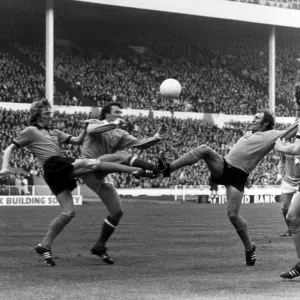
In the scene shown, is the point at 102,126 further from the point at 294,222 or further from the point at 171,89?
the point at 171,89

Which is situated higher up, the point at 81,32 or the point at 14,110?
the point at 81,32

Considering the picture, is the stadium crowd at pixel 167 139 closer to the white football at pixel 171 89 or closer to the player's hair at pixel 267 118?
the white football at pixel 171 89

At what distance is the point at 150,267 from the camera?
39.4 feet

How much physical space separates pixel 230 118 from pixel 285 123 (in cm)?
465

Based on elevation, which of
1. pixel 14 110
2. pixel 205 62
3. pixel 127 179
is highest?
pixel 205 62

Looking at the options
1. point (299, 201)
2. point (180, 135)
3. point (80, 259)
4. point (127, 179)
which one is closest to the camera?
point (299, 201)

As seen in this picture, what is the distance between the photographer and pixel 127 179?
4556cm

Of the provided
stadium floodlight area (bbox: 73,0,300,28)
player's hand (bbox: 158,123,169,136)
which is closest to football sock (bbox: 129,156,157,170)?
player's hand (bbox: 158,123,169,136)

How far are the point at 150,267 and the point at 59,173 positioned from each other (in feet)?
6.24

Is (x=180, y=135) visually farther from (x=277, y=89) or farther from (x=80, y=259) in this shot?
(x=80, y=259)

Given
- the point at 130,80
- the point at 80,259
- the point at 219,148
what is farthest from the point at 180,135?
the point at 80,259

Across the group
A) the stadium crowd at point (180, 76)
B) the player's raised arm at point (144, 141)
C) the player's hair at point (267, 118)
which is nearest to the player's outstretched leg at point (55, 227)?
the player's raised arm at point (144, 141)

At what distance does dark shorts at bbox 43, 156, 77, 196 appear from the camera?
12.3m

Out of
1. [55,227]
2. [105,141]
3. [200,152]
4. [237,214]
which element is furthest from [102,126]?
[237,214]
